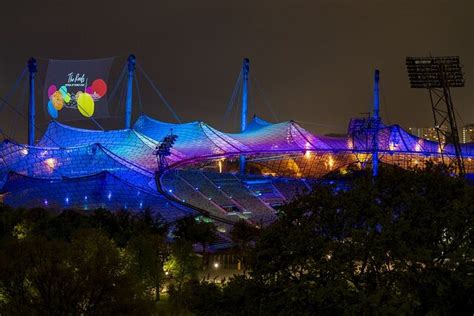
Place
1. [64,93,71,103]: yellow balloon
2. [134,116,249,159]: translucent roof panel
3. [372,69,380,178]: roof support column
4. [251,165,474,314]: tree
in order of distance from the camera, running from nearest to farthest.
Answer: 1. [251,165,474,314]: tree
2. [372,69,380,178]: roof support column
3. [134,116,249,159]: translucent roof panel
4. [64,93,71,103]: yellow balloon

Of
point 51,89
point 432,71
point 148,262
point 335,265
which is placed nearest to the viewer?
point 335,265

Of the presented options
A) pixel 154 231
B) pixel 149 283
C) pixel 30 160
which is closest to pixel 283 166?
pixel 30 160

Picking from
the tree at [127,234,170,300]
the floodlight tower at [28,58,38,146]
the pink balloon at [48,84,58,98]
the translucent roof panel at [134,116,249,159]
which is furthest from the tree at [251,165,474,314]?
the floodlight tower at [28,58,38,146]

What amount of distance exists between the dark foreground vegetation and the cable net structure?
2719cm

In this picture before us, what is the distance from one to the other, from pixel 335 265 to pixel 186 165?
43.9m

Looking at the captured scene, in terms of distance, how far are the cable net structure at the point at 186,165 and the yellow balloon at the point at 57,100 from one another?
8.33 feet

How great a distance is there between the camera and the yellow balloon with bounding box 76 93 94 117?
58.7 m

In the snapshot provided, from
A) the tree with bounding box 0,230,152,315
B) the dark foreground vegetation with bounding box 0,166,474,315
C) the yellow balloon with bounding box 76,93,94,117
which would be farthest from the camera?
the yellow balloon with bounding box 76,93,94,117

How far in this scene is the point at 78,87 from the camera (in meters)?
58.9

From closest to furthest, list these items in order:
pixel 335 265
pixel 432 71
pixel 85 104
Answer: pixel 335 265 → pixel 432 71 → pixel 85 104

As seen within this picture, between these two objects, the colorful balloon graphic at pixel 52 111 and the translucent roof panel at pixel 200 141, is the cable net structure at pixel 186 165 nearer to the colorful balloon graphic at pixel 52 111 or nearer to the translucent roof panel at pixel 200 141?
the translucent roof panel at pixel 200 141

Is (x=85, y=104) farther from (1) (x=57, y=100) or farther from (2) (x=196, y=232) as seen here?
(2) (x=196, y=232)

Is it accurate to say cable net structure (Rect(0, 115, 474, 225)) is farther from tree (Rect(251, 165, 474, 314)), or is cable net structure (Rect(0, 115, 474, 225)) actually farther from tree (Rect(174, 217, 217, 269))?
tree (Rect(251, 165, 474, 314))

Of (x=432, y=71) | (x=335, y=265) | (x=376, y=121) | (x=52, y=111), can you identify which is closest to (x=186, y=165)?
(x=52, y=111)
